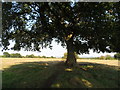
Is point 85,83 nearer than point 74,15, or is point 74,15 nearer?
point 85,83

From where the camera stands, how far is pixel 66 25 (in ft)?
55.7

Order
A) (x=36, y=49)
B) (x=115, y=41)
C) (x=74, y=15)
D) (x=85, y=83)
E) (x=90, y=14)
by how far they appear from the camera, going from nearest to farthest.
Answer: (x=85, y=83) → (x=90, y=14) → (x=74, y=15) → (x=115, y=41) → (x=36, y=49)

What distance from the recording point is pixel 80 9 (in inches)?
540

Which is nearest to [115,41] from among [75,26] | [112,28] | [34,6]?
[112,28]

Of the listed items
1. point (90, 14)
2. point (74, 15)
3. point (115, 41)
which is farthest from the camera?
point (115, 41)

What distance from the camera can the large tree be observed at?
13.2 meters

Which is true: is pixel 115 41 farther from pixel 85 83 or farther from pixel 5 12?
pixel 5 12

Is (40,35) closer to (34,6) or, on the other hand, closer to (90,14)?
(34,6)

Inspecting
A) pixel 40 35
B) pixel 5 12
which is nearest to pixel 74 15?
pixel 40 35

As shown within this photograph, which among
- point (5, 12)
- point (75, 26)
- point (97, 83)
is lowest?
point (97, 83)

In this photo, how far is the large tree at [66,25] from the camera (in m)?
13.2

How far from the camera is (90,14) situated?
42.1 feet

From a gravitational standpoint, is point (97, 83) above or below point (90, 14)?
below

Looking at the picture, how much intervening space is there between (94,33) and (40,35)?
6422 millimetres
